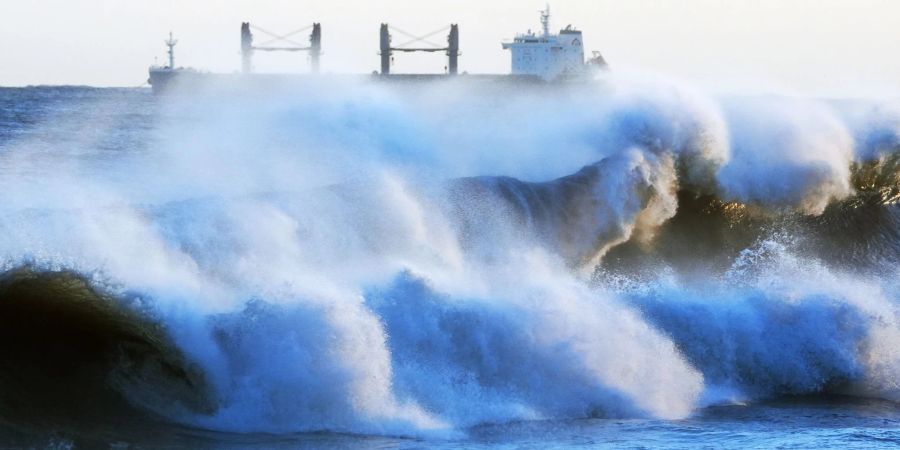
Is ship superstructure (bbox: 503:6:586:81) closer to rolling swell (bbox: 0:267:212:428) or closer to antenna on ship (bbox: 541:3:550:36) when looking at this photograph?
antenna on ship (bbox: 541:3:550:36)

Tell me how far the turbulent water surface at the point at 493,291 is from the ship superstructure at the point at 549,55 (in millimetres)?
90310

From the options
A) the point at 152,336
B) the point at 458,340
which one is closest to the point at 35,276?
the point at 152,336

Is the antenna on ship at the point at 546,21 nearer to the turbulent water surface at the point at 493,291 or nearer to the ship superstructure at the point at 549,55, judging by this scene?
the ship superstructure at the point at 549,55

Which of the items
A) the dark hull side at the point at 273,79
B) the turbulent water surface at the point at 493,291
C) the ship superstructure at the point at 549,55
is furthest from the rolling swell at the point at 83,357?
the ship superstructure at the point at 549,55

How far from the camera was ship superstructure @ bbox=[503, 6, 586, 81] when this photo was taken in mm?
114250

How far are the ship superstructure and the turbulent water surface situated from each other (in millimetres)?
90310

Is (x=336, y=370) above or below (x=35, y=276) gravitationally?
below

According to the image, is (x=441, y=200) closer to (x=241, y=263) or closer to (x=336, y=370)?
(x=241, y=263)

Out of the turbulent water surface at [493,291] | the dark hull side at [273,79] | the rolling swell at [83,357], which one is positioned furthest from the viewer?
the dark hull side at [273,79]

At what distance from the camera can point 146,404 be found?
43.7 ft

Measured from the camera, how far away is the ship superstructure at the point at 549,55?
11425cm

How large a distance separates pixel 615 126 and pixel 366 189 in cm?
552

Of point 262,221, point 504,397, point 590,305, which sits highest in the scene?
point 262,221

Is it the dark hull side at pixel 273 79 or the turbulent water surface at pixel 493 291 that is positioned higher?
the dark hull side at pixel 273 79
